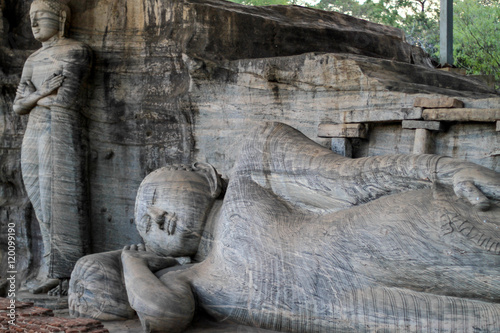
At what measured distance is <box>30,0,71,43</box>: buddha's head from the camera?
5.84m

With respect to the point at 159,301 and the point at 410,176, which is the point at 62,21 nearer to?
the point at 159,301

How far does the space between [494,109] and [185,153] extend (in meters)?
2.79

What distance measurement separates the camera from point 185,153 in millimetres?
5836

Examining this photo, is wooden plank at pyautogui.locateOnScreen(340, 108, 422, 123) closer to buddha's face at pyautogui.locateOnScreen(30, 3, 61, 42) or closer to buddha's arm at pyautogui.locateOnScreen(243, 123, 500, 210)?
buddha's arm at pyautogui.locateOnScreen(243, 123, 500, 210)

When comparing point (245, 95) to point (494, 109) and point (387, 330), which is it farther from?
point (387, 330)

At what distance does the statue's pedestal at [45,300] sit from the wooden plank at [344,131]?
2.52 metres

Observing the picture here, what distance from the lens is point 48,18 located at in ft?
19.2

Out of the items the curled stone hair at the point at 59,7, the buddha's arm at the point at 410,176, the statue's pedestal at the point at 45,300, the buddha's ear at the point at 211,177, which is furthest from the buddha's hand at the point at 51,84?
the buddha's arm at the point at 410,176

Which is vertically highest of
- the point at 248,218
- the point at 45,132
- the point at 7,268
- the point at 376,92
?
the point at 376,92

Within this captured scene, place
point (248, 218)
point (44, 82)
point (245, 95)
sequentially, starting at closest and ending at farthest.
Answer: point (248, 218) → point (245, 95) → point (44, 82)

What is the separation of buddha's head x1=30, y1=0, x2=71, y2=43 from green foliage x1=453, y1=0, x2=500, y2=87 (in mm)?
11419

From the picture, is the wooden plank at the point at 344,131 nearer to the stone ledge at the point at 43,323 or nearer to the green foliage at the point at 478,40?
the stone ledge at the point at 43,323

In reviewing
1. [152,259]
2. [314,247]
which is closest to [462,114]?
[314,247]

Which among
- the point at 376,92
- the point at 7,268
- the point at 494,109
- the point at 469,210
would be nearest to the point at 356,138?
the point at 376,92
